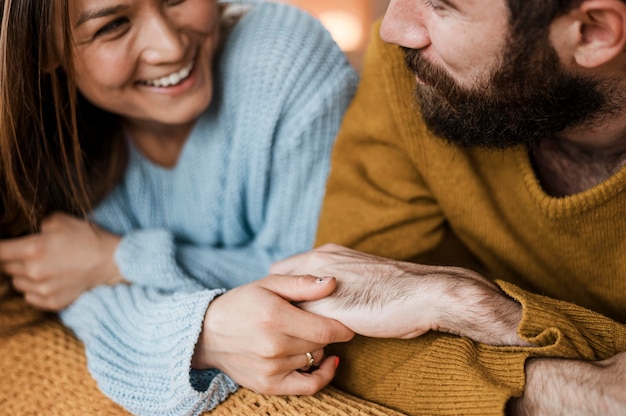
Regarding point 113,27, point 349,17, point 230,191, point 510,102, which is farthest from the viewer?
point 349,17

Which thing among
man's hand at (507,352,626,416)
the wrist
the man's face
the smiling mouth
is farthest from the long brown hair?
man's hand at (507,352,626,416)

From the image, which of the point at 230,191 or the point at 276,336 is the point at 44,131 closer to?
the point at 230,191

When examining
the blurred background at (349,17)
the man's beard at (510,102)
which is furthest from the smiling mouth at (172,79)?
the blurred background at (349,17)

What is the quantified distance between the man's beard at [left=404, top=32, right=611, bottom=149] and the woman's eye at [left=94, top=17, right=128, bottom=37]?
1.57 feet

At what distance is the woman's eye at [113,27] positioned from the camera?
134 centimetres

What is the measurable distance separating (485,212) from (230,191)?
20.0 inches

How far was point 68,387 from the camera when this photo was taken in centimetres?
137

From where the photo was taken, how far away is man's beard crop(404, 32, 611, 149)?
118cm

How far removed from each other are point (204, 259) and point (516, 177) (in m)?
0.62

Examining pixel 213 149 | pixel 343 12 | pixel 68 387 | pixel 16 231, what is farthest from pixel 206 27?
pixel 343 12

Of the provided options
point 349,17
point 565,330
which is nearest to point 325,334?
point 565,330

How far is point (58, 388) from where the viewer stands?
1361 mm

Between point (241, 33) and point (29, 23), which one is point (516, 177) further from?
point (29, 23)

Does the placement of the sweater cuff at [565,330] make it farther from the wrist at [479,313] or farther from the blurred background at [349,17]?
the blurred background at [349,17]
